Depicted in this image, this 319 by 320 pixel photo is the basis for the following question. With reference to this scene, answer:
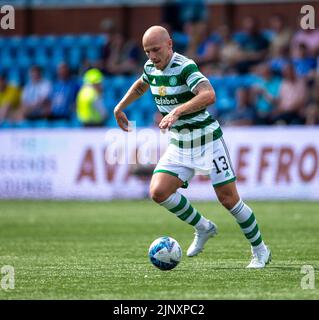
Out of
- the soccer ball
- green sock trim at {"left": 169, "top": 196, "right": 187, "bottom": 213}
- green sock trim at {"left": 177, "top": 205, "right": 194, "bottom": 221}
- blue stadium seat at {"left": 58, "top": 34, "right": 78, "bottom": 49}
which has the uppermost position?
blue stadium seat at {"left": 58, "top": 34, "right": 78, "bottom": 49}

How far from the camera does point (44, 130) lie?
20.8m

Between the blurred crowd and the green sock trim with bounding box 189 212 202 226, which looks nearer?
the green sock trim with bounding box 189 212 202 226

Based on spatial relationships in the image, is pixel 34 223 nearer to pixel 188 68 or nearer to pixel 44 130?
pixel 44 130

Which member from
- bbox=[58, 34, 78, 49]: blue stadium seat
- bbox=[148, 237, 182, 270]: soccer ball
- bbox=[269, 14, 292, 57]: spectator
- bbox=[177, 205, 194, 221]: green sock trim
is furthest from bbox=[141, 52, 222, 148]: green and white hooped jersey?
bbox=[58, 34, 78, 49]: blue stadium seat

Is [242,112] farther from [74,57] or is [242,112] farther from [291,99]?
[74,57]

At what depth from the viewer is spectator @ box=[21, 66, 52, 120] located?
23.2 m

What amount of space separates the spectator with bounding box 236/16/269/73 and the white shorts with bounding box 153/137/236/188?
1195cm

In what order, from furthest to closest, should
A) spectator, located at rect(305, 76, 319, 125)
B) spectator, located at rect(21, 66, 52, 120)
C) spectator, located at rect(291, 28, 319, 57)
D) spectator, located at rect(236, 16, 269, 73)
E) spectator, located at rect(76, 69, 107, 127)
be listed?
spectator, located at rect(21, 66, 52, 120), spectator, located at rect(236, 16, 269, 73), spectator, located at rect(76, 69, 107, 127), spectator, located at rect(291, 28, 319, 57), spectator, located at rect(305, 76, 319, 125)

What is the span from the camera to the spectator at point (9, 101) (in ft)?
78.1

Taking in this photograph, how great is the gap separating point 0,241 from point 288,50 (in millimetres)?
10225

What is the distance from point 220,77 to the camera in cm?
2191

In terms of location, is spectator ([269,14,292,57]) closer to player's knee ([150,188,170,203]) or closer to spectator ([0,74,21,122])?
spectator ([0,74,21,122])
